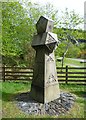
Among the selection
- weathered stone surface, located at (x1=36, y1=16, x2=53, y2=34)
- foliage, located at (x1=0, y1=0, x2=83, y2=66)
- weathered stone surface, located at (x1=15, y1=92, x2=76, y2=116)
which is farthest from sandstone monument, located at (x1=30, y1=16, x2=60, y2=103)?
foliage, located at (x1=0, y1=0, x2=83, y2=66)

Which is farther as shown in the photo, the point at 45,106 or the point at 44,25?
the point at 44,25

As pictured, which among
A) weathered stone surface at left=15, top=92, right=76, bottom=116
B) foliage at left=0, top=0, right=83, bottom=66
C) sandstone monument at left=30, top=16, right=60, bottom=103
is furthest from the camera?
foliage at left=0, top=0, right=83, bottom=66

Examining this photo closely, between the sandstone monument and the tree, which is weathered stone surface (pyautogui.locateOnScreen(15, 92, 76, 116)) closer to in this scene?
the sandstone monument

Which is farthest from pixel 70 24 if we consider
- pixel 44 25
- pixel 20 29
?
pixel 44 25

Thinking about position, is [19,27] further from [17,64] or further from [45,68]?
[45,68]

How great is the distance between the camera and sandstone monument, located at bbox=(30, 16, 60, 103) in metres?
5.85

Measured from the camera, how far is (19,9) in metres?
11.4

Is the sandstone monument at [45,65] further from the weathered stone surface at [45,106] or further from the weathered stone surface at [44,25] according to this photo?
the weathered stone surface at [45,106]

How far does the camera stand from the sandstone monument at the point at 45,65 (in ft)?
19.2

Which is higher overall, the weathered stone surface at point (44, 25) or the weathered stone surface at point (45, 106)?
the weathered stone surface at point (44, 25)

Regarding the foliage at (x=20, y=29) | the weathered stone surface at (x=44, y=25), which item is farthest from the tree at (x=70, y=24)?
the weathered stone surface at (x=44, y=25)

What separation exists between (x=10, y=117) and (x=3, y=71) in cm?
470

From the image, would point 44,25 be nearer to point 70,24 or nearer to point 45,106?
point 45,106

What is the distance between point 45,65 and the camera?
589 cm
